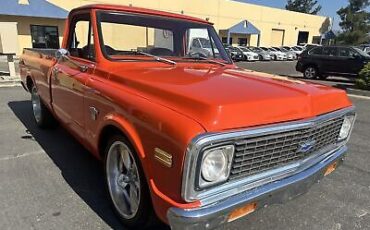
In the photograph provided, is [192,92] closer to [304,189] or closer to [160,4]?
[304,189]

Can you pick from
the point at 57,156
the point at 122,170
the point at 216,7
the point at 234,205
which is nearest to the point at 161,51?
the point at 122,170

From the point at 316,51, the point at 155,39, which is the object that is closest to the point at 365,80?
the point at 316,51

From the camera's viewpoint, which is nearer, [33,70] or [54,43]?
[33,70]

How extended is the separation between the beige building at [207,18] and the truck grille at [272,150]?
1095 cm

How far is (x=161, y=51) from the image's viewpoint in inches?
159

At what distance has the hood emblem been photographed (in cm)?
258

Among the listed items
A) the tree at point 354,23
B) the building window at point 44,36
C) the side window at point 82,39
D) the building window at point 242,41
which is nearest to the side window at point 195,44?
the side window at point 82,39

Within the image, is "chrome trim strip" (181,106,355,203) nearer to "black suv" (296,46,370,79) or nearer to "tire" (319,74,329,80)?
"black suv" (296,46,370,79)

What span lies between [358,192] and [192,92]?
259 centimetres

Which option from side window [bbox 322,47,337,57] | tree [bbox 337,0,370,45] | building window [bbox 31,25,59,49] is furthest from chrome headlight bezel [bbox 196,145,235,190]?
tree [bbox 337,0,370,45]

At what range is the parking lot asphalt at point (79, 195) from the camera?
3.13m

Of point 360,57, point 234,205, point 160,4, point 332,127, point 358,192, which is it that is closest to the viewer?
point 234,205

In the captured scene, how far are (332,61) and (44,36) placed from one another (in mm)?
20258

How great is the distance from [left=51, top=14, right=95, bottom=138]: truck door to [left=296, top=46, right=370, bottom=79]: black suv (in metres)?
13.5
